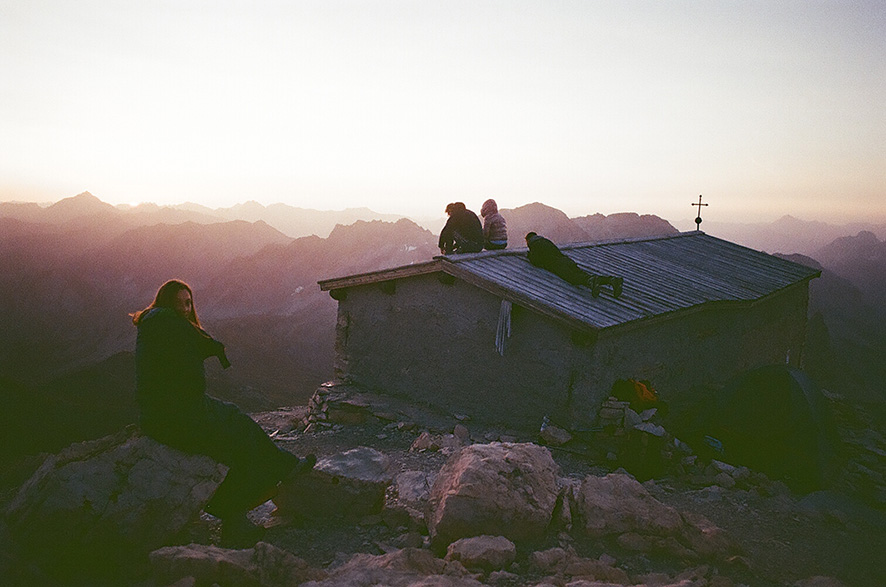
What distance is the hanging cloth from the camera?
8.44 metres

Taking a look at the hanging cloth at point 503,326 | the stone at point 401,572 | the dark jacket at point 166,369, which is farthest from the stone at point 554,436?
the dark jacket at point 166,369

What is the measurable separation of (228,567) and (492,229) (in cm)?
916

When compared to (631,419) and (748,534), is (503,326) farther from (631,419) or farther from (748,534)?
(748,534)

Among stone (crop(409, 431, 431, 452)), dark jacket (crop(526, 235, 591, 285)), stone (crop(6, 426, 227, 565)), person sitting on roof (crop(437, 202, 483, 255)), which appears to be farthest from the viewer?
person sitting on roof (crop(437, 202, 483, 255))

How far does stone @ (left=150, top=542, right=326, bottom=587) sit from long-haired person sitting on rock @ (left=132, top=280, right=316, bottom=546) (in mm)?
795

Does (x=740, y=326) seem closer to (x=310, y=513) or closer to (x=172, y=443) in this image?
(x=310, y=513)

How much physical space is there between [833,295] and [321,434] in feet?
177

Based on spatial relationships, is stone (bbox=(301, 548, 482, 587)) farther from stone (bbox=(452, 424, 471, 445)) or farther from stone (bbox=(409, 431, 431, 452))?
stone (bbox=(452, 424, 471, 445))

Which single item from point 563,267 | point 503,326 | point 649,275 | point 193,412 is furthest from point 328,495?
point 649,275

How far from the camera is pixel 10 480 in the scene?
6.23 metres

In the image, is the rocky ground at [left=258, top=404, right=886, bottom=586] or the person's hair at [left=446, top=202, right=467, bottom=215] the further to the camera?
the person's hair at [left=446, top=202, right=467, bottom=215]

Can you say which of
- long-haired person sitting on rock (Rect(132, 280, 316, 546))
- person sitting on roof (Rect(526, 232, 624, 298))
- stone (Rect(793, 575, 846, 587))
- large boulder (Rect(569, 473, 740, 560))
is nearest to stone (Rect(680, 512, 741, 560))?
large boulder (Rect(569, 473, 740, 560))

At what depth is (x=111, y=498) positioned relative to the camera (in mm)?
3885

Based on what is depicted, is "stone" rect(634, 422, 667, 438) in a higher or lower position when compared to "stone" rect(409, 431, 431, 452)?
higher
